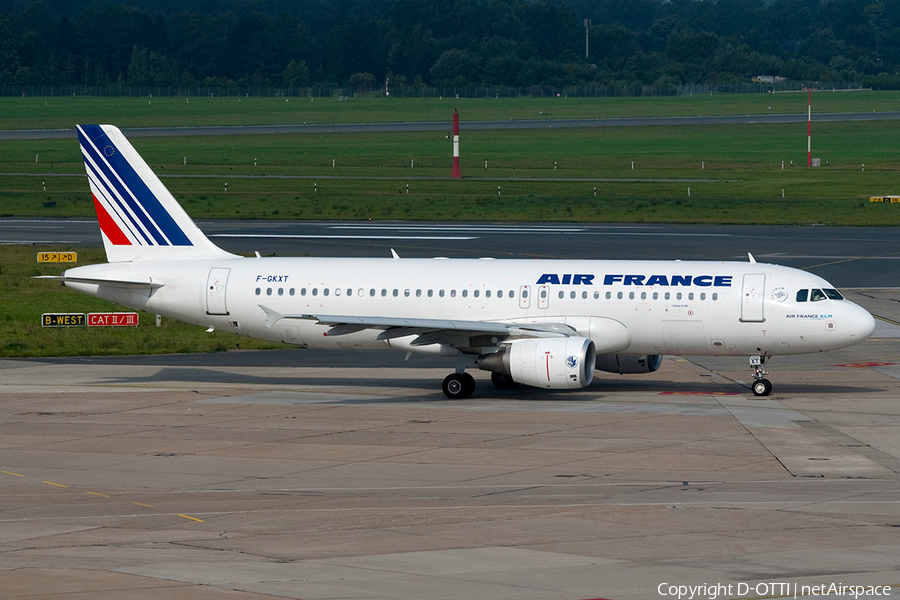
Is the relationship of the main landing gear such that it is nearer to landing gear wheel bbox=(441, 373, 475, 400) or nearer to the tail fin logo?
landing gear wheel bbox=(441, 373, 475, 400)

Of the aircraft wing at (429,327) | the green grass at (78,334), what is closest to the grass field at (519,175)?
the green grass at (78,334)

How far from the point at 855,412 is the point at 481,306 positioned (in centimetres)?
1202

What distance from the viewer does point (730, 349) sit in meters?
38.4

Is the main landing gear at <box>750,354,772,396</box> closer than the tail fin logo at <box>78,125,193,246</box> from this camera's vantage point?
Yes

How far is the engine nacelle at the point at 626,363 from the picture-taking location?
131ft

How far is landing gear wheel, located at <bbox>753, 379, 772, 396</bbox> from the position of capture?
3794cm

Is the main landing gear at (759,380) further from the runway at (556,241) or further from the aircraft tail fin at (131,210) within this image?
the runway at (556,241)

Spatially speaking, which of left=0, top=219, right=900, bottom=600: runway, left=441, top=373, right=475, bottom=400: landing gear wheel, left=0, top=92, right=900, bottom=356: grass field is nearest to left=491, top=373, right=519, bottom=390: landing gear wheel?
left=0, top=219, right=900, bottom=600: runway

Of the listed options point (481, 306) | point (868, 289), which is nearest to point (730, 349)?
point (481, 306)

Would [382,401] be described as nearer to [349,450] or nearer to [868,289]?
[349,450]

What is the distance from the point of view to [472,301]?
39.4 m

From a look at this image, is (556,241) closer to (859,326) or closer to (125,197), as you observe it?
(125,197)

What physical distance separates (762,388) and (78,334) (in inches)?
1120

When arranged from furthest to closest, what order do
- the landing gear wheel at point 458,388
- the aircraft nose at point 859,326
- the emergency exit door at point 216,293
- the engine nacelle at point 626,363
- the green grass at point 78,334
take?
the green grass at point 78,334 < the emergency exit door at point 216,293 < the engine nacelle at point 626,363 < the landing gear wheel at point 458,388 < the aircraft nose at point 859,326
